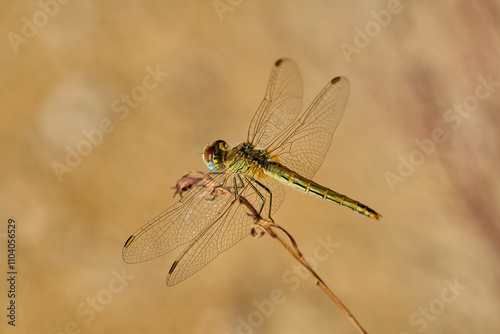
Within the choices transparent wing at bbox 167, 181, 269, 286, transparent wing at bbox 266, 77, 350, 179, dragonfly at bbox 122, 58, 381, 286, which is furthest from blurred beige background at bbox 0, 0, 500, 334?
transparent wing at bbox 167, 181, 269, 286

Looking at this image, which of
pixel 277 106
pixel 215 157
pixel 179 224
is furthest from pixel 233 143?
pixel 179 224

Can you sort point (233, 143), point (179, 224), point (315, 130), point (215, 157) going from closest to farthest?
point (179, 224)
point (215, 157)
point (315, 130)
point (233, 143)

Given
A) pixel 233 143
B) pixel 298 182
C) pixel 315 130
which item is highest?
pixel 233 143

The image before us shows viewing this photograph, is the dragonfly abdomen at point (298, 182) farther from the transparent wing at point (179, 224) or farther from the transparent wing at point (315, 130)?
the transparent wing at point (179, 224)

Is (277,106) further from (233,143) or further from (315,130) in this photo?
(233,143)

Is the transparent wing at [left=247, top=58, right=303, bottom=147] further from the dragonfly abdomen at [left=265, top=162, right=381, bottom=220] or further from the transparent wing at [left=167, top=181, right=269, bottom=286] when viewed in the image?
the transparent wing at [left=167, top=181, right=269, bottom=286]

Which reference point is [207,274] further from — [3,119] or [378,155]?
[3,119]

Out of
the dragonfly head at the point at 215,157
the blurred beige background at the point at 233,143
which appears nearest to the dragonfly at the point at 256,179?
the dragonfly head at the point at 215,157
